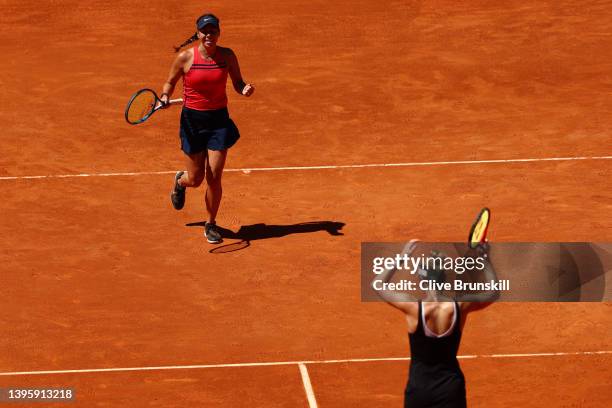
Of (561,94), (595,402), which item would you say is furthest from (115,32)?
(595,402)

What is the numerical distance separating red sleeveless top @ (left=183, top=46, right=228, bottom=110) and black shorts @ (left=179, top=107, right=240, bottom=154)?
0.23ft

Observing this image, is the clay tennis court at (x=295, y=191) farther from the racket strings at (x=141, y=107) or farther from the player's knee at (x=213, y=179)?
the racket strings at (x=141, y=107)

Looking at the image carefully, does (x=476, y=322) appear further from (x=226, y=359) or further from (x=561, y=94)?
(x=561, y=94)

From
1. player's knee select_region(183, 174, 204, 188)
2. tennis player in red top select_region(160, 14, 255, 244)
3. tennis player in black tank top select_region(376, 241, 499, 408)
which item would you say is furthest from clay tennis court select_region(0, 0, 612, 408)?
tennis player in black tank top select_region(376, 241, 499, 408)

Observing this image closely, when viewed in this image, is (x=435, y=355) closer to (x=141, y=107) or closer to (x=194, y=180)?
(x=194, y=180)

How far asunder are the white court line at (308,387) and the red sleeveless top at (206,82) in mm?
3319

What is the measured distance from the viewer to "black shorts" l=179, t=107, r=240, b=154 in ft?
46.5

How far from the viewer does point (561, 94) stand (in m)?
19.2

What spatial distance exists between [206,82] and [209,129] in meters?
0.48

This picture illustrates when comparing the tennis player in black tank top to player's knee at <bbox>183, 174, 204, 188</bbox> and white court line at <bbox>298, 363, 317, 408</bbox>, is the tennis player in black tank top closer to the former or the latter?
white court line at <bbox>298, 363, 317, 408</bbox>

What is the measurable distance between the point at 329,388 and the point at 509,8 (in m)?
11.9

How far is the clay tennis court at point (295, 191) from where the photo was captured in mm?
11969

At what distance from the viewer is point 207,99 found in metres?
14.1

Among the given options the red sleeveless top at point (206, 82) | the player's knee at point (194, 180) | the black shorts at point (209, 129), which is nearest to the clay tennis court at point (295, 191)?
the player's knee at point (194, 180)
